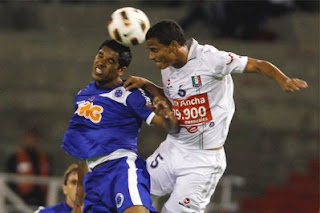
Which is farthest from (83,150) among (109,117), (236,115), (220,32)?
(220,32)

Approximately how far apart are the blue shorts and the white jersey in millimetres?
485

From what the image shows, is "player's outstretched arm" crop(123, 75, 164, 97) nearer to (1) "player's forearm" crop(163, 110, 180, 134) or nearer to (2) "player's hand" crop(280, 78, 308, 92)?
(1) "player's forearm" crop(163, 110, 180, 134)

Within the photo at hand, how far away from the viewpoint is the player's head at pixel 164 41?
729 cm

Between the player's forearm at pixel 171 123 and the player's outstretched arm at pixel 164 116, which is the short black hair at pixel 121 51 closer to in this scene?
the player's outstretched arm at pixel 164 116

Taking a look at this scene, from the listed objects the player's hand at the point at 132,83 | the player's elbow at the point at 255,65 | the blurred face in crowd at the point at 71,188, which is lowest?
the blurred face in crowd at the point at 71,188

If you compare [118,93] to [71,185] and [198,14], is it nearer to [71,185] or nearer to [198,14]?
[71,185]

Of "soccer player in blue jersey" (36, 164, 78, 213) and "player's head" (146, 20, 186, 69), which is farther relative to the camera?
"soccer player in blue jersey" (36, 164, 78, 213)

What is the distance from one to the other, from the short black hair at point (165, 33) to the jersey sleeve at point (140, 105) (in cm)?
42

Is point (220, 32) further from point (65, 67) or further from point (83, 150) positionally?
point (83, 150)

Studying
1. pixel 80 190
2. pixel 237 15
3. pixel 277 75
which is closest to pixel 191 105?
pixel 277 75

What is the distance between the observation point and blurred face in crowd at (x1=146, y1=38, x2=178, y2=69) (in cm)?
730

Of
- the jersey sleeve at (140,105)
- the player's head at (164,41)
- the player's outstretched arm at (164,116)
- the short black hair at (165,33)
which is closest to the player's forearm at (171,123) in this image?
the player's outstretched arm at (164,116)

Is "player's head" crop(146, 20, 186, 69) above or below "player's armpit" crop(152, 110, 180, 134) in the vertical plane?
above

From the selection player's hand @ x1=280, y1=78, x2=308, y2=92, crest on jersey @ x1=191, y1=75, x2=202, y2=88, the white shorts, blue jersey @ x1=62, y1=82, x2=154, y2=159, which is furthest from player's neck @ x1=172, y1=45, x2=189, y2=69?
player's hand @ x1=280, y1=78, x2=308, y2=92
